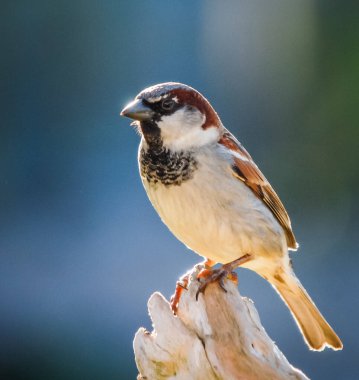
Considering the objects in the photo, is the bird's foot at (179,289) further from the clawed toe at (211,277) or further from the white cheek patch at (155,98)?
the white cheek patch at (155,98)

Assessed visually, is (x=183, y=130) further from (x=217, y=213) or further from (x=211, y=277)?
(x=211, y=277)

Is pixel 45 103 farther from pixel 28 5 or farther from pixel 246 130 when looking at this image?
pixel 246 130

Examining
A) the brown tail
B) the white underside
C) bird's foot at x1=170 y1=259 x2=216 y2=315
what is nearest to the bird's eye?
the white underside

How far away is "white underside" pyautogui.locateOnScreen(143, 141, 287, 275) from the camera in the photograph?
2121mm

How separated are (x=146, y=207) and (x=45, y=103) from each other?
2.51ft

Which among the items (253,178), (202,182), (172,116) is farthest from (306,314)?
(172,116)

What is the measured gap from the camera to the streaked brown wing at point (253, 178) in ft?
7.32

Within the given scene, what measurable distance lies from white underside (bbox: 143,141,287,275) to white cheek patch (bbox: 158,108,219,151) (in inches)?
1.2

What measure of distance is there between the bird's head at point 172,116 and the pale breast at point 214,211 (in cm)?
5

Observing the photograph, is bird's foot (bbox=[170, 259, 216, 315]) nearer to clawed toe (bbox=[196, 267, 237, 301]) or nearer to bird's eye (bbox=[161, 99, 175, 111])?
clawed toe (bbox=[196, 267, 237, 301])

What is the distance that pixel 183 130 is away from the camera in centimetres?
217

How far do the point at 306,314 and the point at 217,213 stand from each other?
1.45 ft

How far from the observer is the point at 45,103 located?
14.7 ft

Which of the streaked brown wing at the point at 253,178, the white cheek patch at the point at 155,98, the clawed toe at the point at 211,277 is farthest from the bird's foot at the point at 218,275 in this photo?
the white cheek patch at the point at 155,98
